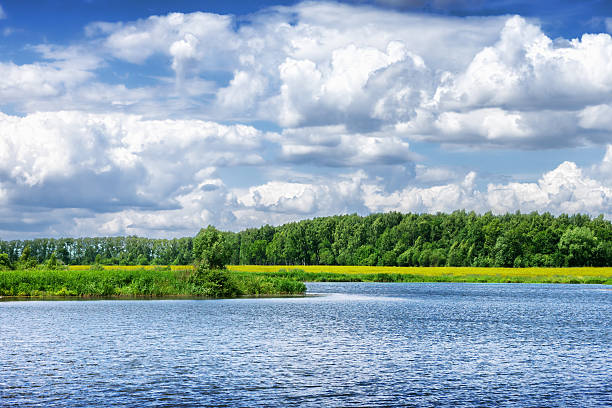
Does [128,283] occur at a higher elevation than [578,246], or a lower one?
lower

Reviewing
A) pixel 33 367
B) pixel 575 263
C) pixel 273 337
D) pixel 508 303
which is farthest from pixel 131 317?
pixel 575 263

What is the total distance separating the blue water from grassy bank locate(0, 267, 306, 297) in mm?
21291

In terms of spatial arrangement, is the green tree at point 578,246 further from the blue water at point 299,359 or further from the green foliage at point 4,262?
the green foliage at point 4,262

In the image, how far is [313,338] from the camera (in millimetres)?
46469

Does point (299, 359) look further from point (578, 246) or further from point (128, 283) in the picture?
point (578, 246)

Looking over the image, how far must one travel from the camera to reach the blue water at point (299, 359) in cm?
2752

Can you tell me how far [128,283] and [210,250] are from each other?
13.1 metres

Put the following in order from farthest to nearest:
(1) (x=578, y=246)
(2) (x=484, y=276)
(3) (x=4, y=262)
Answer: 1. (1) (x=578, y=246)
2. (2) (x=484, y=276)
3. (3) (x=4, y=262)

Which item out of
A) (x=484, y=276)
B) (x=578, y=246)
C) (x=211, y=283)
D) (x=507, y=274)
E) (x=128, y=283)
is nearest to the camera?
(x=128, y=283)

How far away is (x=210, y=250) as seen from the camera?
9250 centimetres

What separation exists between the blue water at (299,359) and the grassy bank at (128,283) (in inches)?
838

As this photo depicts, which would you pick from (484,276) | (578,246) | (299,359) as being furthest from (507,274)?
(299,359)

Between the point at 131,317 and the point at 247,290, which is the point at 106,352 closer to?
the point at 131,317

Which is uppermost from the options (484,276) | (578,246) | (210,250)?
(578,246)
